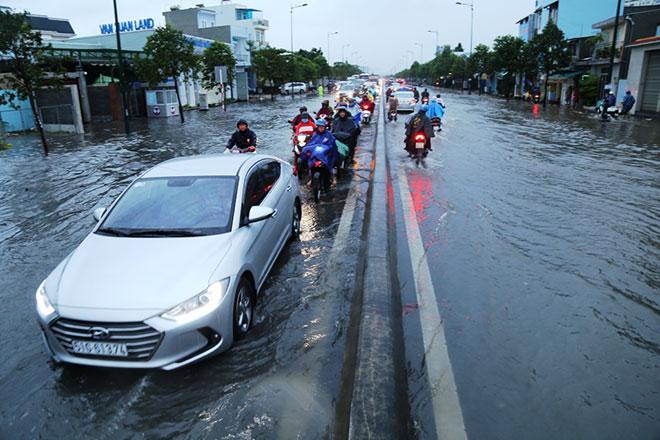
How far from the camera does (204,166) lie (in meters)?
5.94

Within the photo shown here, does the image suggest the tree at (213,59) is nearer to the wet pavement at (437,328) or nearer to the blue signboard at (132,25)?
the blue signboard at (132,25)

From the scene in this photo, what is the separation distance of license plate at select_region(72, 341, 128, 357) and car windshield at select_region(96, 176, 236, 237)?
1266 millimetres

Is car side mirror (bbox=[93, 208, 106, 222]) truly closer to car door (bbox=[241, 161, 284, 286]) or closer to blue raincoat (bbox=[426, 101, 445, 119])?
car door (bbox=[241, 161, 284, 286])

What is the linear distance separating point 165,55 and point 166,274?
29594mm

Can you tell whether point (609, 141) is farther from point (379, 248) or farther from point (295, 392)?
point (295, 392)

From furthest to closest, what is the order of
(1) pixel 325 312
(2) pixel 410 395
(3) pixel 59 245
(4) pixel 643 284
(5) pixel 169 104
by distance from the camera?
(5) pixel 169 104, (3) pixel 59 245, (4) pixel 643 284, (1) pixel 325 312, (2) pixel 410 395

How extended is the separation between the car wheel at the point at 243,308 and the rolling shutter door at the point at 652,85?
112 feet

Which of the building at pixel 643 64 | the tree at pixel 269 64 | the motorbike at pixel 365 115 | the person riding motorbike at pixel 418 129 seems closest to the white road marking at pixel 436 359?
the person riding motorbike at pixel 418 129

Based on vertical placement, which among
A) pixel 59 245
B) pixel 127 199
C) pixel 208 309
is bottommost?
pixel 59 245

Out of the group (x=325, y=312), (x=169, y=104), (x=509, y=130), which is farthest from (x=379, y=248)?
(x=169, y=104)

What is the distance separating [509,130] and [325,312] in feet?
66.4

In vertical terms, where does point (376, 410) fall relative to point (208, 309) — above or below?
below

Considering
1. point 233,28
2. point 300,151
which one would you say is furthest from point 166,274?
point 233,28

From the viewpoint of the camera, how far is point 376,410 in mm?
3627
